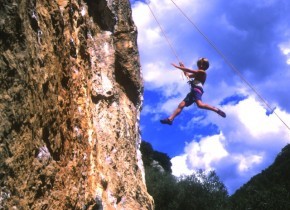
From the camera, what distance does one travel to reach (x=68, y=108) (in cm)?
475

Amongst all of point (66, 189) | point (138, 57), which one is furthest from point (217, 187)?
point (66, 189)

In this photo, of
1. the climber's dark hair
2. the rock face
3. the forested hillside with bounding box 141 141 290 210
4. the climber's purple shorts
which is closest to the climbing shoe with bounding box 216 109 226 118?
the climber's purple shorts

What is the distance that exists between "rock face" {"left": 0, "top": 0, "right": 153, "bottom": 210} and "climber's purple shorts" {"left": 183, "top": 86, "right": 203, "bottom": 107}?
11.0 ft

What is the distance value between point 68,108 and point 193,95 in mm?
7100

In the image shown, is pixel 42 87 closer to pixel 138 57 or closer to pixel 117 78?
pixel 117 78

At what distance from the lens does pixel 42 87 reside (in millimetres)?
A: 3902

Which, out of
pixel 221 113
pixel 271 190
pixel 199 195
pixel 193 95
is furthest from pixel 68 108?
pixel 271 190

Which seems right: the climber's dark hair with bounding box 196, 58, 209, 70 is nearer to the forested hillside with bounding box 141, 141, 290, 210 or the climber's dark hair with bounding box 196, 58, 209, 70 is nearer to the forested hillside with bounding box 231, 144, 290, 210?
the forested hillside with bounding box 141, 141, 290, 210

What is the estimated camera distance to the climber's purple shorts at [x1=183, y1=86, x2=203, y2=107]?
1135 cm

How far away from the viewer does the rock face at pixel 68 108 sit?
10.8ft

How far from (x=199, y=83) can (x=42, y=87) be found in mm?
8056

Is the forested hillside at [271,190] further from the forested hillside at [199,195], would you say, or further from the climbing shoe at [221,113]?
the climbing shoe at [221,113]

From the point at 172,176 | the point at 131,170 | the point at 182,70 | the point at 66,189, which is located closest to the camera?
the point at 66,189

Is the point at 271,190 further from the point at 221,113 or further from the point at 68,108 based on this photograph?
the point at 68,108
